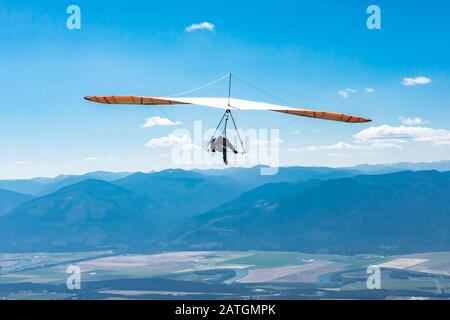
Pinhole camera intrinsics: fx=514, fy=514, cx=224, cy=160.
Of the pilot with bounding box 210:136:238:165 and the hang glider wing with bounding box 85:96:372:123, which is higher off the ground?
the hang glider wing with bounding box 85:96:372:123

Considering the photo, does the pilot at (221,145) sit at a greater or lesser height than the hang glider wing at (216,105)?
lesser

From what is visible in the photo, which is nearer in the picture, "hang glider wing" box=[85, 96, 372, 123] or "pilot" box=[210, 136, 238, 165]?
"hang glider wing" box=[85, 96, 372, 123]

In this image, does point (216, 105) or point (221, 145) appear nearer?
point (216, 105)

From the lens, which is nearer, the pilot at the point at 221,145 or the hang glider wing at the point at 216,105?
the hang glider wing at the point at 216,105

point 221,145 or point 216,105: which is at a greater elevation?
point 216,105
